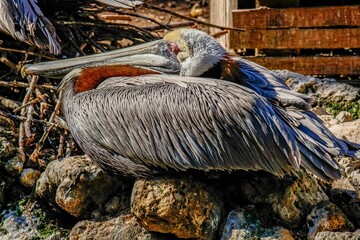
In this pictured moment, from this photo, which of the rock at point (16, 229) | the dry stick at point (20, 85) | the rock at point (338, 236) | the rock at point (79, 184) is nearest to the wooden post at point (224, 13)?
the dry stick at point (20, 85)

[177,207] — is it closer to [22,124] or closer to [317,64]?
[22,124]

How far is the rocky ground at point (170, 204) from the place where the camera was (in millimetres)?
3863

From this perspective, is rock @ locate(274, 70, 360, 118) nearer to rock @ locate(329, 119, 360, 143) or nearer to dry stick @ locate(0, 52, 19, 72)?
rock @ locate(329, 119, 360, 143)

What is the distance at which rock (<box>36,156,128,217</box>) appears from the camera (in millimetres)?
4113

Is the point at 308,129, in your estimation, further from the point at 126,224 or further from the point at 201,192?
the point at 126,224

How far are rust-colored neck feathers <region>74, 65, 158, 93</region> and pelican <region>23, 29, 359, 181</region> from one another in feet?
0.05

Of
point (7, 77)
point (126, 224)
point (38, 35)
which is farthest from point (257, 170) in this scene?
point (7, 77)

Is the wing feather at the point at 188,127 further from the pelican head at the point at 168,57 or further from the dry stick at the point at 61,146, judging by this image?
the dry stick at the point at 61,146

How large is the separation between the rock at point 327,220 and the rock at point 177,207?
1.47ft

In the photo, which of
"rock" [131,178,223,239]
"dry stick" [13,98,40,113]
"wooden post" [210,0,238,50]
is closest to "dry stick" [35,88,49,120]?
"dry stick" [13,98,40,113]

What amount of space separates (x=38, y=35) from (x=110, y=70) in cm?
74

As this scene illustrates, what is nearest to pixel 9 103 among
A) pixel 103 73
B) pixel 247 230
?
pixel 103 73

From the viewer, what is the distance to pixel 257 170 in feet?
13.0

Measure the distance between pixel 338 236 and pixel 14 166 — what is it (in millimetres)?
1860
